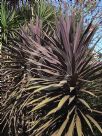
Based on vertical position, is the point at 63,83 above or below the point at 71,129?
above

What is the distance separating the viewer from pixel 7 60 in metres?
7.73

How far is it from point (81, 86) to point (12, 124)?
1.83 m

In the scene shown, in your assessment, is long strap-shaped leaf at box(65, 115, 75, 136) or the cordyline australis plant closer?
long strap-shaped leaf at box(65, 115, 75, 136)

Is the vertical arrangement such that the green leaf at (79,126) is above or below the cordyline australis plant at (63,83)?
below

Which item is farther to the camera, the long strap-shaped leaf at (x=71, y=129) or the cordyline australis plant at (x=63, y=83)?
the cordyline australis plant at (x=63, y=83)

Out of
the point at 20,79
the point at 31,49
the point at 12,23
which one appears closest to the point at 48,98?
Result: the point at 31,49

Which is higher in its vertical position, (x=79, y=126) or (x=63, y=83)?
(x=63, y=83)

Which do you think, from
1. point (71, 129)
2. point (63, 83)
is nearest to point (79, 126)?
point (71, 129)

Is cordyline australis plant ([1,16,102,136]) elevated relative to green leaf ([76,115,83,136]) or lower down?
elevated

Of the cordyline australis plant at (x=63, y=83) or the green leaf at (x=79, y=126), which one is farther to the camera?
the cordyline australis plant at (x=63, y=83)

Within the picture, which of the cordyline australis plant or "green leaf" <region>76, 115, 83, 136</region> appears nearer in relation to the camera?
"green leaf" <region>76, 115, 83, 136</region>

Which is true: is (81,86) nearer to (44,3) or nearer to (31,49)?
(31,49)

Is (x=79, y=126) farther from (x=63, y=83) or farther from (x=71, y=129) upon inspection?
(x=63, y=83)

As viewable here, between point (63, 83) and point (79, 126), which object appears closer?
point (79, 126)
